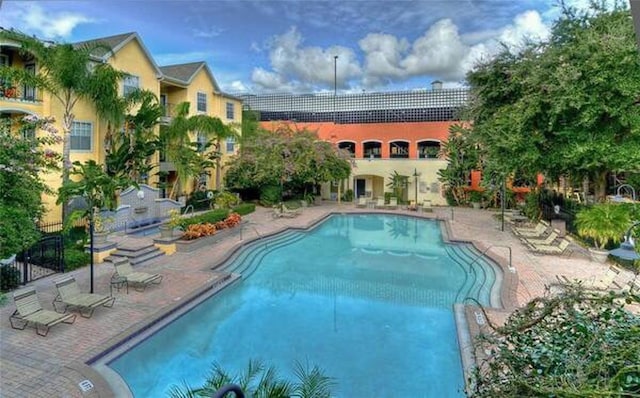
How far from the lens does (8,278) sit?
11.4m

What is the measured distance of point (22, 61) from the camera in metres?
19.5

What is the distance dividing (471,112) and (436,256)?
10387 mm

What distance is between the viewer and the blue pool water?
26.1 feet

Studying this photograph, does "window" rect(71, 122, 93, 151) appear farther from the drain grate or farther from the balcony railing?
the drain grate

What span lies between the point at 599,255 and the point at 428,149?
2146 cm

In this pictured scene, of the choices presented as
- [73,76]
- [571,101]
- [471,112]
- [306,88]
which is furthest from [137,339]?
[306,88]

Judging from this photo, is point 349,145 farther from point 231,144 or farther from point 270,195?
point 231,144

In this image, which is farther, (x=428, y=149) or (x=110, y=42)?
(x=428, y=149)

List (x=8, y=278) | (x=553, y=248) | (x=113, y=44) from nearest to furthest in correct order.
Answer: (x=8, y=278) < (x=553, y=248) < (x=113, y=44)

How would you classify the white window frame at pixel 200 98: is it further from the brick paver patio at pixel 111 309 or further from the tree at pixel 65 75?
the brick paver patio at pixel 111 309

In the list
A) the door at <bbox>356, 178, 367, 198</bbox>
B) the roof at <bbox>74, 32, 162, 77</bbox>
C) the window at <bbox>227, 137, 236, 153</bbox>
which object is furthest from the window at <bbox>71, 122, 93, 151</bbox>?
the door at <bbox>356, 178, 367, 198</bbox>

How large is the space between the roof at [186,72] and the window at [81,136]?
793cm

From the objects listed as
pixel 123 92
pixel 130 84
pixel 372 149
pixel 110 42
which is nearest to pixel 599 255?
pixel 372 149

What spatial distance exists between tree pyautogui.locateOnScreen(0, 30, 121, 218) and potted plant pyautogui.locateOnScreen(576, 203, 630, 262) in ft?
70.3
